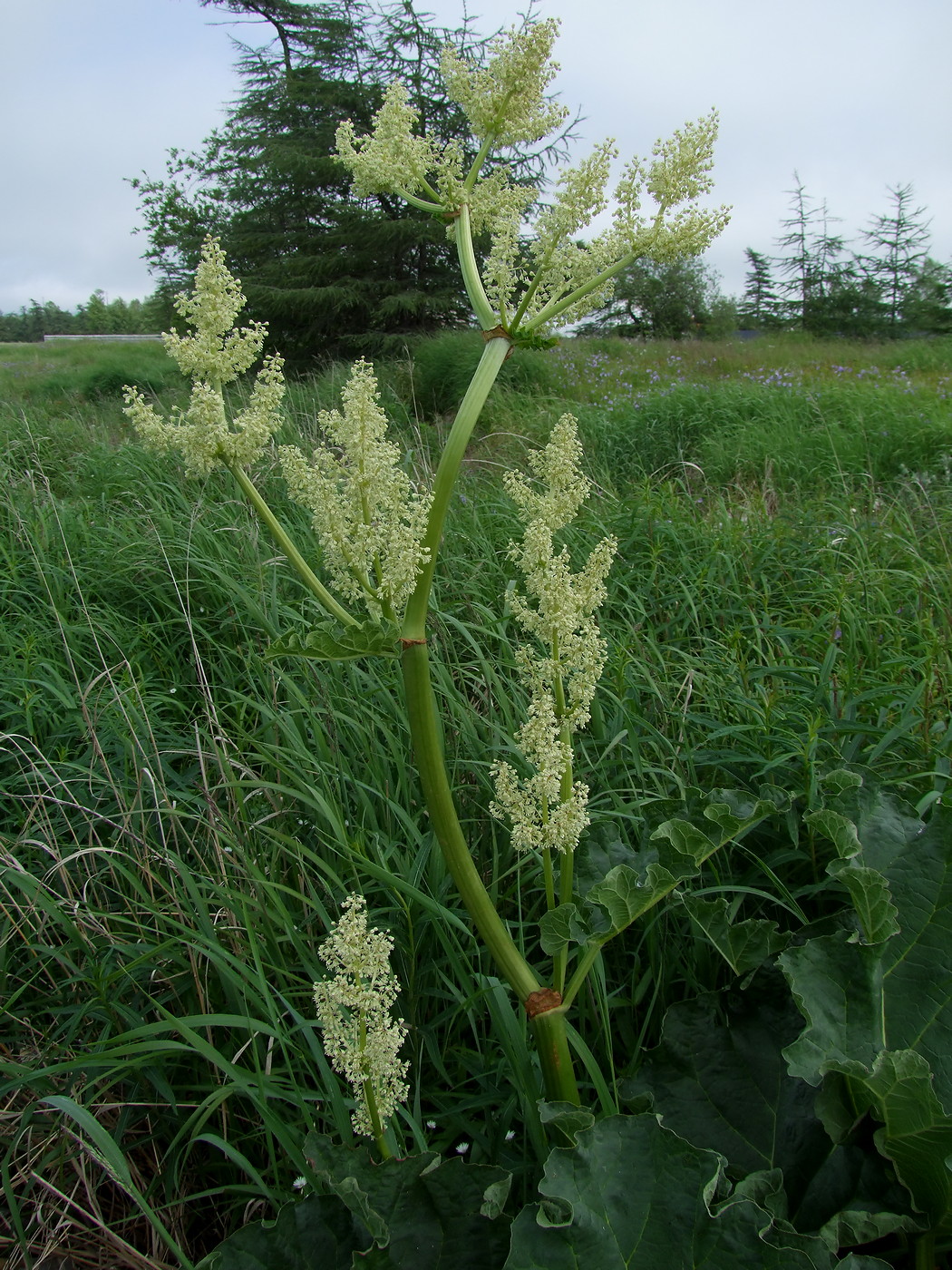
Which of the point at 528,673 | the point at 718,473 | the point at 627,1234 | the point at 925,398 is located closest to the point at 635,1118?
the point at 627,1234

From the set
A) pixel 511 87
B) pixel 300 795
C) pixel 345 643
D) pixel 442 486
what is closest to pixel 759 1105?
pixel 345 643

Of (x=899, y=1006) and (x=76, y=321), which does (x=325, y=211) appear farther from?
(x=76, y=321)

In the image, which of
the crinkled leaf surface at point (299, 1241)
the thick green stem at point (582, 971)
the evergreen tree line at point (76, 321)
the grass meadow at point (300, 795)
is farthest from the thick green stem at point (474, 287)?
the evergreen tree line at point (76, 321)

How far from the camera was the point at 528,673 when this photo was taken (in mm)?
1463

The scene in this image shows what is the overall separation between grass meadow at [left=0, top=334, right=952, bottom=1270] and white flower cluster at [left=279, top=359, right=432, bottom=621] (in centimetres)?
74

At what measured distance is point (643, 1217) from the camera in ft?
3.69

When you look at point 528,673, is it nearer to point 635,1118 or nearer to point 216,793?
point 635,1118

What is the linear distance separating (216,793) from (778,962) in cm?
189

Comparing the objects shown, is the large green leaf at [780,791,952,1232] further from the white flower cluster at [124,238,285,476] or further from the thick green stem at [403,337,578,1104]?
the white flower cluster at [124,238,285,476]

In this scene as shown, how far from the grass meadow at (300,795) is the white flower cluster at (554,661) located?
0.34 meters

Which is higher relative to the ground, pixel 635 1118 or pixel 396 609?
pixel 396 609

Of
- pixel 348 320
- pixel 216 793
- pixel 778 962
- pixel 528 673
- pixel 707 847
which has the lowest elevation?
pixel 216 793

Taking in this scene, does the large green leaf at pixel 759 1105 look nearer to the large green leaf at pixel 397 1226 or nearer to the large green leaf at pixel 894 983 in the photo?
the large green leaf at pixel 894 983

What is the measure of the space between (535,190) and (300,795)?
1663 mm
